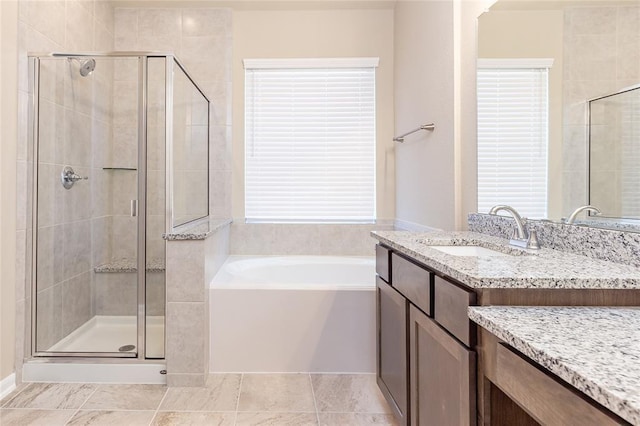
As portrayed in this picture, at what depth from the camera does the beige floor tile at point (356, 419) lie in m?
1.68

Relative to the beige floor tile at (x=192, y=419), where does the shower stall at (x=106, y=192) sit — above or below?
above

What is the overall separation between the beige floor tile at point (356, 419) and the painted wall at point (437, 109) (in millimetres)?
1075

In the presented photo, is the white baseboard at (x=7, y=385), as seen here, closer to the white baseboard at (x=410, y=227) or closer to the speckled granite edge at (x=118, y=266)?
the speckled granite edge at (x=118, y=266)

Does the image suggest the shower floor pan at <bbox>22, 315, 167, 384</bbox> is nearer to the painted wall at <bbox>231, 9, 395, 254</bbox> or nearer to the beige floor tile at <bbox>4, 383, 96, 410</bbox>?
the beige floor tile at <bbox>4, 383, 96, 410</bbox>

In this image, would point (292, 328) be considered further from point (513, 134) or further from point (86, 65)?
point (86, 65)

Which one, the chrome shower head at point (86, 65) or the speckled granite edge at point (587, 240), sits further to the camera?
the chrome shower head at point (86, 65)

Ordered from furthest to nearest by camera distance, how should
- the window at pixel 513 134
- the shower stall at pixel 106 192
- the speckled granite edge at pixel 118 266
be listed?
the speckled granite edge at pixel 118 266, the shower stall at pixel 106 192, the window at pixel 513 134

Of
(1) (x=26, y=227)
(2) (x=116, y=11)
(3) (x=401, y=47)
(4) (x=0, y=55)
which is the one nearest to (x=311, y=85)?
(3) (x=401, y=47)

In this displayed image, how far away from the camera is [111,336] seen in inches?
95.8

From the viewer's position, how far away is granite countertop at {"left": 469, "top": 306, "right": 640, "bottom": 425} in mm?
463

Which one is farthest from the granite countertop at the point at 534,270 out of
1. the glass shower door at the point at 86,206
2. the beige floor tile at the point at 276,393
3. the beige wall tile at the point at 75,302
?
the beige wall tile at the point at 75,302

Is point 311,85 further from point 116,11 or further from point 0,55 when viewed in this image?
point 0,55

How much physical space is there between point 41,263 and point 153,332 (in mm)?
791

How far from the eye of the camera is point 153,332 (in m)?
2.12
